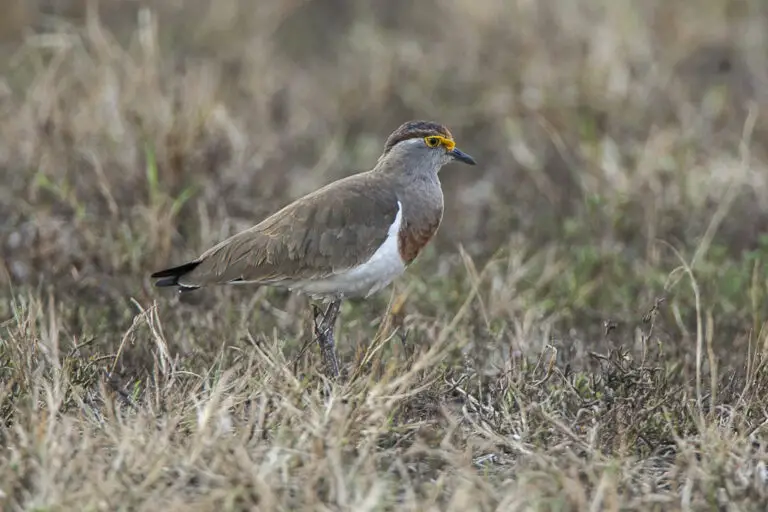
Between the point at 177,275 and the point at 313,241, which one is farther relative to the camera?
the point at 177,275

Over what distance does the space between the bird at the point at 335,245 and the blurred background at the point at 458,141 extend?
0.58m

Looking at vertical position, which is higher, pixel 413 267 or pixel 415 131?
pixel 415 131

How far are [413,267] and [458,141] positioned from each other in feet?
7.18

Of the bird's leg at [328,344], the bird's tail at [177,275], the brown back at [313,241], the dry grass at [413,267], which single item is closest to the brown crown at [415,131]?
the brown back at [313,241]

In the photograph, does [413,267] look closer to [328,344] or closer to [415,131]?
[415,131]

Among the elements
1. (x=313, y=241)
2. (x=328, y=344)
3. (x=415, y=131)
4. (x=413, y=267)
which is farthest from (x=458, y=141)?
(x=328, y=344)

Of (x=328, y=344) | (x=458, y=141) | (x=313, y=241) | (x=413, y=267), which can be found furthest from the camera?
(x=458, y=141)

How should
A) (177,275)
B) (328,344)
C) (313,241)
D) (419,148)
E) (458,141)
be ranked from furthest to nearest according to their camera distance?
(458,141) < (419,148) < (177,275) < (313,241) < (328,344)

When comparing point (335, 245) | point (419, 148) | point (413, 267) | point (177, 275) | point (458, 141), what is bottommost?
point (413, 267)

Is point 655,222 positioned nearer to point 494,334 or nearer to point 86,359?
point 494,334

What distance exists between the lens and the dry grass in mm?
3707

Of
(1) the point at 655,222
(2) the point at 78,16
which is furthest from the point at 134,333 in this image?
(2) the point at 78,16

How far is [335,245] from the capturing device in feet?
15.7

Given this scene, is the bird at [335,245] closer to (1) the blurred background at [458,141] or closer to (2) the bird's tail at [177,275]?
(2) the bird's tail at [177,275]
